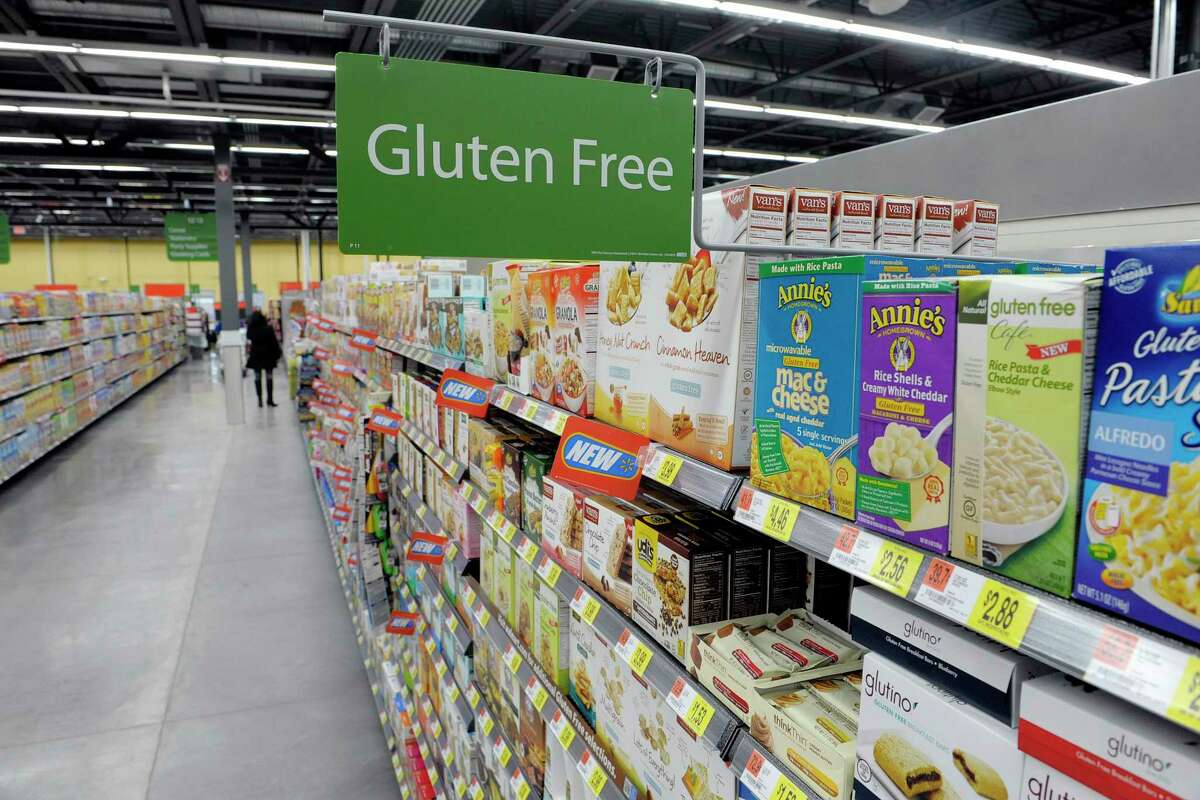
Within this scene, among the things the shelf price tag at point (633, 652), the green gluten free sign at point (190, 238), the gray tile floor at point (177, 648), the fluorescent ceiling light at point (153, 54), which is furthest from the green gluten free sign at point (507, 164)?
the green gluten free sign at point (190, 238)

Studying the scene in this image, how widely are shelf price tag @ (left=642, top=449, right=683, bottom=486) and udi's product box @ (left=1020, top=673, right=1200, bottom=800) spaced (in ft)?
2.29

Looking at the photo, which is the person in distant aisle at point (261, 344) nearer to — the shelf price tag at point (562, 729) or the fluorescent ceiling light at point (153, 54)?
the fluorescent ceiling light at point (153, 54)

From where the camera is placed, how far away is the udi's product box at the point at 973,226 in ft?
4.94

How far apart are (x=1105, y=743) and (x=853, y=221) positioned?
914 millimetres

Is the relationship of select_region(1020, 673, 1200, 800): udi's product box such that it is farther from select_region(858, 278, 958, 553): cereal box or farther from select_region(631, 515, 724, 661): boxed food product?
select_region(631, 515, 724, 661): boxed food product

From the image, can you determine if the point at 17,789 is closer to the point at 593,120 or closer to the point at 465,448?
the point at 465,448

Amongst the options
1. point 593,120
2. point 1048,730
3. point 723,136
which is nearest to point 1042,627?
point 1048,730

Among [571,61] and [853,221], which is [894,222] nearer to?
[853,221]

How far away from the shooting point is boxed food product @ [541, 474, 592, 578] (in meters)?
1.97


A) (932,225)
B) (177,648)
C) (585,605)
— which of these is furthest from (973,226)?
(177,648)

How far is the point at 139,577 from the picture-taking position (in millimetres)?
6051

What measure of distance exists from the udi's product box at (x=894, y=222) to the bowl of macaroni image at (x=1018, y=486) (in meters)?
0.63

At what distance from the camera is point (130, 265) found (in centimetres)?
2975

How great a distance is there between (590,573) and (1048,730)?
118cm
